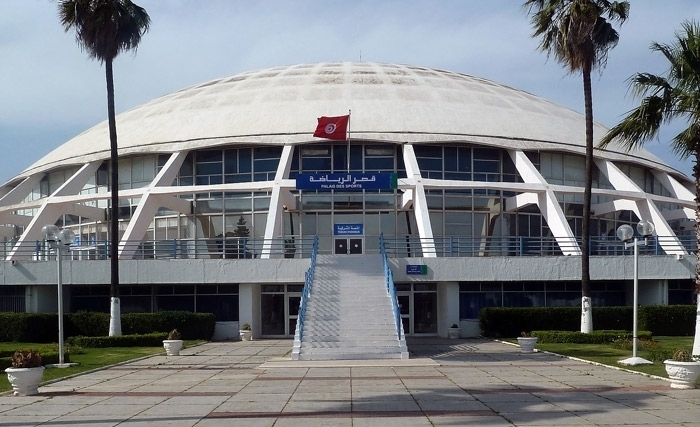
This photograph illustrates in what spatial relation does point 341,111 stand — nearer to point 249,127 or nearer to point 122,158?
point 249,127

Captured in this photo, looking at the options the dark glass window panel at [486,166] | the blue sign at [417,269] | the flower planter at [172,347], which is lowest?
the flower planter at [172,347]

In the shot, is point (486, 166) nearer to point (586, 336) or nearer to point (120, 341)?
point (586, 336)

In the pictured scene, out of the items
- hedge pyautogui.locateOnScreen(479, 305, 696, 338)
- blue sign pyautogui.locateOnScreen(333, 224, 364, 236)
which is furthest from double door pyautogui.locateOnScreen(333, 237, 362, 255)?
hedge pyautogui.locateOnScreen(479, 305, 696, 338)

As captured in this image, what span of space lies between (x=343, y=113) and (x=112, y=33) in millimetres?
15190

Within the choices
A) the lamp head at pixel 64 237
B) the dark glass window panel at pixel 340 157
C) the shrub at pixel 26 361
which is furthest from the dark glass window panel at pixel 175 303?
the shrub at pixel 26 361

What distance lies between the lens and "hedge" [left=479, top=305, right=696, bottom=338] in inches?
1320

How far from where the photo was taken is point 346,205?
4162cm

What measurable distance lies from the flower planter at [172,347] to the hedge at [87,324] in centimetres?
594

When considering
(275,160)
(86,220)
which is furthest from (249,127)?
(86,220)

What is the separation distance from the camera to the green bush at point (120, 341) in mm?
30281

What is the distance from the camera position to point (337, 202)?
41656mm

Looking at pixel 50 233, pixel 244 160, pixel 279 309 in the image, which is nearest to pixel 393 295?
pixel 279 309

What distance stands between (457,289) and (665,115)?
574 inches

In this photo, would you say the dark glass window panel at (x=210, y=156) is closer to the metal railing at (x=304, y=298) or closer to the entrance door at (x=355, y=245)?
the entrance door at (x=355, y=245)
